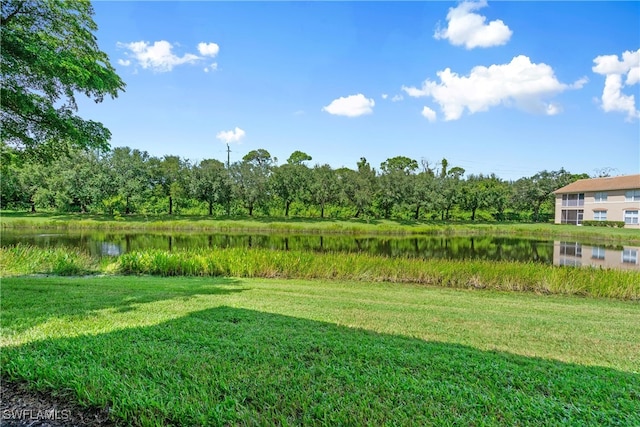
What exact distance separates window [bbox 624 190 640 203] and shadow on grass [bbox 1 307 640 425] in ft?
158

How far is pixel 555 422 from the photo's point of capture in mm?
2553

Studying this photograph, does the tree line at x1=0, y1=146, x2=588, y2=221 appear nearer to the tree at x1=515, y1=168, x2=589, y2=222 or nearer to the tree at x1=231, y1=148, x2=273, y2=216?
the tree at x1=231, y1=148, x2=273, y2=216

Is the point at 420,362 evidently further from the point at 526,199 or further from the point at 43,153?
the point at 526,199

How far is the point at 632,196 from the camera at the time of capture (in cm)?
4000

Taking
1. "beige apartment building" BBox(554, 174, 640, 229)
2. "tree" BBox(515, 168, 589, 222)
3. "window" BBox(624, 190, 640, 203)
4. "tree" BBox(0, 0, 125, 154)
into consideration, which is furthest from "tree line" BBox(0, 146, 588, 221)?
"tree" BBox(0, 0, 125, 154)

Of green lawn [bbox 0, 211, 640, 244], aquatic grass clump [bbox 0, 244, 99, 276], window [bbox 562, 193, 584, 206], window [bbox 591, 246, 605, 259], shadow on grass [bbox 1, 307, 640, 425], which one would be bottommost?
window [bbox 591, 246, 605, 259]

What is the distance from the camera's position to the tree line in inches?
1667

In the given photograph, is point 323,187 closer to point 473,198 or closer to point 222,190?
point 222,190

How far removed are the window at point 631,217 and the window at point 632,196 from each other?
1.34 metres

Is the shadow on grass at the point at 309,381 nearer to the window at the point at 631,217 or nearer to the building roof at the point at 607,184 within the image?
the window at the point at 631,217

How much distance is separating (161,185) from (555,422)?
4799cm

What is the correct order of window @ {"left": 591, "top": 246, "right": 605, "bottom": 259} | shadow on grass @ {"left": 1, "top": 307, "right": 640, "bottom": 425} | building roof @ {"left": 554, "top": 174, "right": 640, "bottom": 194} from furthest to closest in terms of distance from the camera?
building roof @ {"left": 554, "top": 174, "right": 640, "bottom": 194}, window @ {"left": 591, "top": 246, "right": 605, "bottom": 259}, shadow on grass @ {"left": 1, "top": 307, "right": 640, "bottom": 425}

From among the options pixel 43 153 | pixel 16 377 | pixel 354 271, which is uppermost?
pixel 43 153

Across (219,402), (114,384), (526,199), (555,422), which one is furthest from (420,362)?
(526,199)
